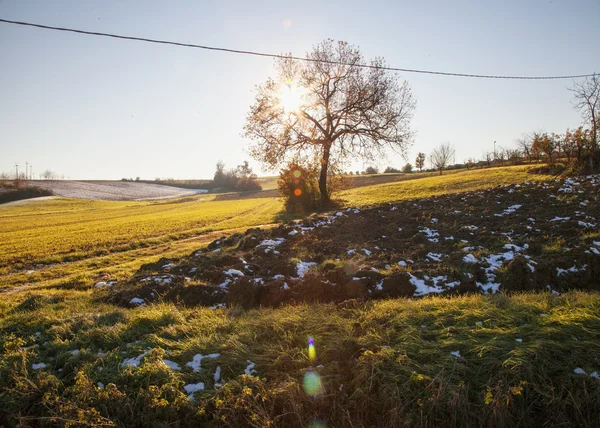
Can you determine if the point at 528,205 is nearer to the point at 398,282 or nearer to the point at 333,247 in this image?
the point at 333,247

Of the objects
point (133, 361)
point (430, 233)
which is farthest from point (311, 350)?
point (430, 233)

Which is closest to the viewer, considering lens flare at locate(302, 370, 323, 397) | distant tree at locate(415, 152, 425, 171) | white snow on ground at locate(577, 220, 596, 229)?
lens flare at locate(302, 370, 323, 397)

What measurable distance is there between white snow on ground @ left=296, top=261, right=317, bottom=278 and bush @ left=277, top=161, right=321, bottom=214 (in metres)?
20.1

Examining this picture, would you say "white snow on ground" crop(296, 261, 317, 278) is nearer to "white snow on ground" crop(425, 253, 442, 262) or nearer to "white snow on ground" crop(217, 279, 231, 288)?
"white snow on ground" crop(217, 279, 231, 288)

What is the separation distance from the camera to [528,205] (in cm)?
1192

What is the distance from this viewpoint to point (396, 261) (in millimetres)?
7086

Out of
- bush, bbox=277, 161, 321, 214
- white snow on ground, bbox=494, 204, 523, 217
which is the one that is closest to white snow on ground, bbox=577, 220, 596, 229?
white snow on ground, bbox=494, 204, 523, 217

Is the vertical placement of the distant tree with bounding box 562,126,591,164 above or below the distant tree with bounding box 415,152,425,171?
below

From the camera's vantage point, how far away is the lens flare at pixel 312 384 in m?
3.12

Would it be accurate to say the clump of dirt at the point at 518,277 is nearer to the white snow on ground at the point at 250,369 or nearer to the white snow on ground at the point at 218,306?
the white snow on ground at the point at 250,369

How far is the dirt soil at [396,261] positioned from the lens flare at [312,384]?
7.37 ft

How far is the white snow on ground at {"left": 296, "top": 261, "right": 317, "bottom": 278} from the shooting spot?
261 inches

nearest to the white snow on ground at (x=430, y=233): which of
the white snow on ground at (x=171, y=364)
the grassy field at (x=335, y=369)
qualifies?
the grassy field at (x=335, y=369)

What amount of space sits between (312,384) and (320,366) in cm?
24
